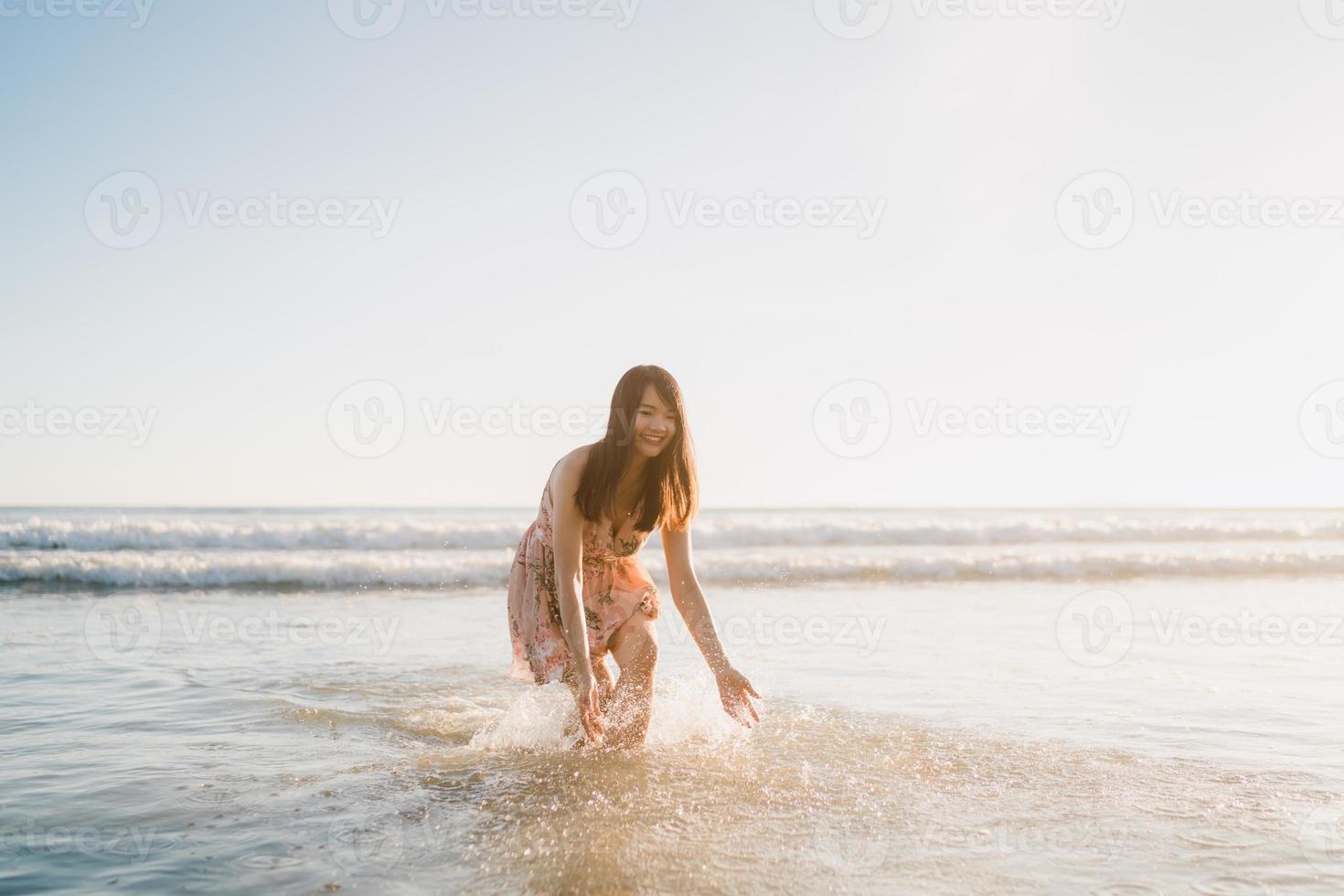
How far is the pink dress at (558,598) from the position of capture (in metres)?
4.79

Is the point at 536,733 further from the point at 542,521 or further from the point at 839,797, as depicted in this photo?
the point at 839,797

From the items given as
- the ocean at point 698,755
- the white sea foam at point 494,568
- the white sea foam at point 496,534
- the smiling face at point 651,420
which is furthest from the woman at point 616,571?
the white sea foam at point 496,534

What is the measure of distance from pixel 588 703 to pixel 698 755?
77cm

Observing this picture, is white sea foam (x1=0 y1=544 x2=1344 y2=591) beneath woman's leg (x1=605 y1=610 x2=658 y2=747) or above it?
A: beneath

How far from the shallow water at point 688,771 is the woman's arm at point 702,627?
34cm

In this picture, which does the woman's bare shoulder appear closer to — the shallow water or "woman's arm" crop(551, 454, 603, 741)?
"woman's arm" crop(551, 454, 603, 741)

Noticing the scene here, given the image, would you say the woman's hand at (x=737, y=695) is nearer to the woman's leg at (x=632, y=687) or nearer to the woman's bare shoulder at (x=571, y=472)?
the woman's leg at (x=632, y=687)

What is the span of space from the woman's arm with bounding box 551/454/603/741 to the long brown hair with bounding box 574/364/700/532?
0.17 feet

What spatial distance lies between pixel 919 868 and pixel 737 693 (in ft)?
4.51

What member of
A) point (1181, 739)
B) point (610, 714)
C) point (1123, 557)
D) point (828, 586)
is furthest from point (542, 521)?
point (1123, 557)

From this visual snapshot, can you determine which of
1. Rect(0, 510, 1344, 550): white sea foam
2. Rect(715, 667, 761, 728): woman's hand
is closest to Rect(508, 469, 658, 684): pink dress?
Rect(715, 667, 761, 728): woman's hand

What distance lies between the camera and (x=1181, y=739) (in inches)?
201

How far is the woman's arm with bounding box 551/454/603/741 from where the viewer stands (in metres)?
4.41

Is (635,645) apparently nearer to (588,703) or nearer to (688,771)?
(588,703)
